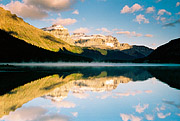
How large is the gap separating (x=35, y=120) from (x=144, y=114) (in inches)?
349

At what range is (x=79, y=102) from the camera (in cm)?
1945

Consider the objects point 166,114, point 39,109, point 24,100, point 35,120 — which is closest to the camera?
point 35,120

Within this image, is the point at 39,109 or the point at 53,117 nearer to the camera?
the point at 53,117

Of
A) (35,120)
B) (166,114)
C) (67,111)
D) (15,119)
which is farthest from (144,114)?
(15,119)

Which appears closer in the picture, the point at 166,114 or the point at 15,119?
the point at 15,119

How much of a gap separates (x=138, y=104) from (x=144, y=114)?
134 inches

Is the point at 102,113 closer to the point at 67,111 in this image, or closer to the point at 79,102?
the point at 67,111

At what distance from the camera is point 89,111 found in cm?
1575

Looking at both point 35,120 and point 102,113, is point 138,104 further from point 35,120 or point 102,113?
point 35,120

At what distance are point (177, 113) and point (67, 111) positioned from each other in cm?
942

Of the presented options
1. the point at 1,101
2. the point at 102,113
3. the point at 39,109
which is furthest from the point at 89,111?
the point at 1,101

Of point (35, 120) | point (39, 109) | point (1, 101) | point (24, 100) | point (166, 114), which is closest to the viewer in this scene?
point (35, 120)

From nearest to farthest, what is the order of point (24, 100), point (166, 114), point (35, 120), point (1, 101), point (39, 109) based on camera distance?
point (35, 120) < point (166, 114) < point (39, 109) < point (1, 101) < point (24, 100)

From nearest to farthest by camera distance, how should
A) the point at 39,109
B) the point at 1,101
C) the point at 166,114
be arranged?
the point at 166,114 < the point at 39,109 < the point at 1,101
